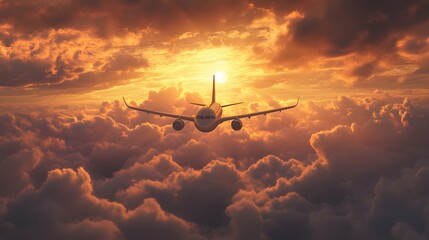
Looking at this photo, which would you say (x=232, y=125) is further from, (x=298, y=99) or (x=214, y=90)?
(x=214, y=90)

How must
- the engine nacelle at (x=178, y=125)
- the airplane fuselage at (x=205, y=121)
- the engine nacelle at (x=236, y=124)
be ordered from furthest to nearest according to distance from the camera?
the engine nacelle at (x=178, y=125), the engine nacelle at (x=236, y=124), the airplane fuselage at (x=205, y=121)

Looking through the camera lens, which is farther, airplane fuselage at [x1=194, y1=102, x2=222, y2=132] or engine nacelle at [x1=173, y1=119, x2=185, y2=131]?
engine nacelle at [x1=173, y1=119, x2=185, y2=131]

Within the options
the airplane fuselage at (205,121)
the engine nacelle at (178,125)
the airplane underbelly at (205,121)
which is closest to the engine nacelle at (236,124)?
the airplane fuselage at (205,121)

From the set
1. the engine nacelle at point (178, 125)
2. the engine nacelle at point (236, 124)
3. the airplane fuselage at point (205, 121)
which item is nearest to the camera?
the airplane fuselage at point (205, 121)

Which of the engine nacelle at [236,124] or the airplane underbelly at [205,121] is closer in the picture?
the airplane underbelly at [205,121]

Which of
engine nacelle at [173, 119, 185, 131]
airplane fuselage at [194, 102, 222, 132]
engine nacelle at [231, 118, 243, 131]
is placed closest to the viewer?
airplane fuselage at [194, 102, 222, 132]

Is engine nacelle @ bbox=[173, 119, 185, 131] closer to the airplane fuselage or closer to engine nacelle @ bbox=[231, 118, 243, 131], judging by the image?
the airplane fuselage

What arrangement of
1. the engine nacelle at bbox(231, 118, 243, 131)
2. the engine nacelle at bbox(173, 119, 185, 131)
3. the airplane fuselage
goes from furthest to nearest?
1. the engine nacelle at bbox(173, 119, 185, 131)
2. the engine nacelle at bbox(231, 118, 243, 131)
3. the airplane fuselage

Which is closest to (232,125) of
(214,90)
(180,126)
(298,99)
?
(180,126)

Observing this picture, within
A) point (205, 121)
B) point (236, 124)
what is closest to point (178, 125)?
point (205, 121)

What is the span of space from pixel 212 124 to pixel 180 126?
8.09m

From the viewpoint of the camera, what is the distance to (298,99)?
7019cm

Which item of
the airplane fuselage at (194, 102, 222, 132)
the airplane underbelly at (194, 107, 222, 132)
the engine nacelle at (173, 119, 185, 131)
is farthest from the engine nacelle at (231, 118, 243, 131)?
the engine nacelle at (173, 119, 185, 131)

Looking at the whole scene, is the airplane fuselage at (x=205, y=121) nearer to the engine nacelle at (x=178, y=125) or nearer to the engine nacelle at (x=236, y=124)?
the engine nacelle at (x=236, y=124)
